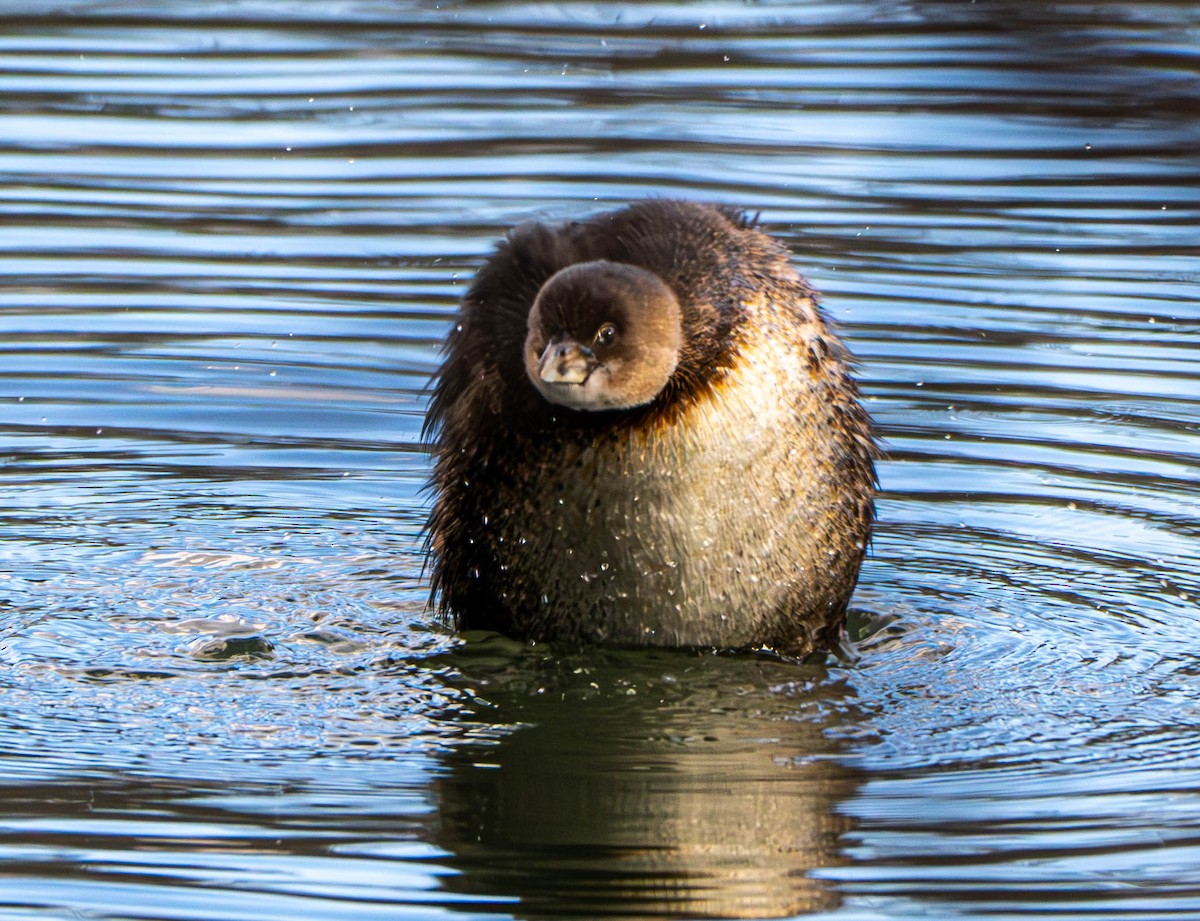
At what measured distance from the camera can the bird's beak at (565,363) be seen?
6672 millimetres

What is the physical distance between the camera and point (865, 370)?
10.7m

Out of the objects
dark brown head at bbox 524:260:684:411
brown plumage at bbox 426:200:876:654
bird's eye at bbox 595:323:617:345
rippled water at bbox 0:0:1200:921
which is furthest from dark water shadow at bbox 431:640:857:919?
bird's eye at bbox 595:323:617:345

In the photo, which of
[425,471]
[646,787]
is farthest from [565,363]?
[425,471]

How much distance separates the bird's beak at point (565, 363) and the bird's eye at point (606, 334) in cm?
4

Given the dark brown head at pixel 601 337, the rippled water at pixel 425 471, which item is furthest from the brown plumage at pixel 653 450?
the rippled water at pixel 425 471

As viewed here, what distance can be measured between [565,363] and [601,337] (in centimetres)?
14

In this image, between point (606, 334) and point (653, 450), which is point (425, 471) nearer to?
point (653, 450)

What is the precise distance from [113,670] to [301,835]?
1580 mm

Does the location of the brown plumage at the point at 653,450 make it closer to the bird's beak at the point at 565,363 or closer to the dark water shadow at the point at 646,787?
the bird's beak at the point at 565,363

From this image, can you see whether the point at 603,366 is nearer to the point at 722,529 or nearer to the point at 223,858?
the point at 722,529

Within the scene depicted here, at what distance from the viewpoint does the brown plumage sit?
7.04 metres

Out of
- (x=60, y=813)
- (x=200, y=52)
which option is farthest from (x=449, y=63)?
(x=60, y=813)

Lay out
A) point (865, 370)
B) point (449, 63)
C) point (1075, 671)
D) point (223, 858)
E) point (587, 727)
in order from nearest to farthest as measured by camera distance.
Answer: point (223, 858) → point (587, 727) → point (1075, 671) → point (865, 370) → point (449, 63)

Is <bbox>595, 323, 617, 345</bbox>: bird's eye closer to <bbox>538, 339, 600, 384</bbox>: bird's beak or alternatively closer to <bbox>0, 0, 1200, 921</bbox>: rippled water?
<bbox>538, 339, 600, 384</bbox>: bird's beak
